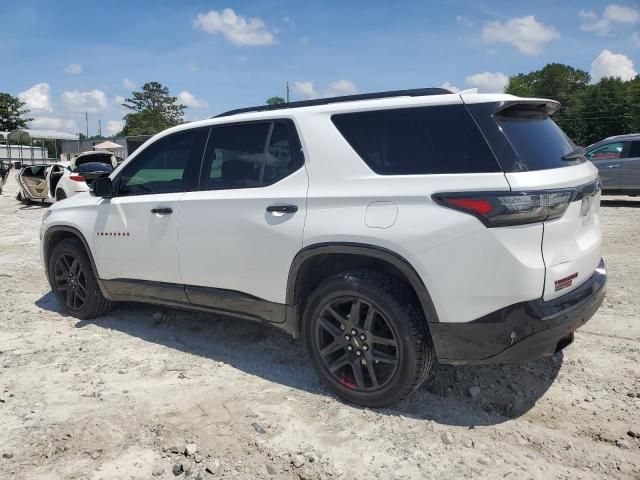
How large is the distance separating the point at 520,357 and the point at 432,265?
0.67 meters

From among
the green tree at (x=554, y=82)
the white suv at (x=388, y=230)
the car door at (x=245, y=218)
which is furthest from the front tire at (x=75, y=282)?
the green tree at (x=554, y=82)

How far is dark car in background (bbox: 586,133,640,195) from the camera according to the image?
12.8 m

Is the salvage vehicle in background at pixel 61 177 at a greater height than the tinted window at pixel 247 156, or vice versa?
the tinted window at pixel 247 156

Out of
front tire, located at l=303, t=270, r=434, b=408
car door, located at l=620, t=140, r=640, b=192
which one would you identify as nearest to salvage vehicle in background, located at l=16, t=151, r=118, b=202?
front tire, located at l=303, t=270, r=434, b=408

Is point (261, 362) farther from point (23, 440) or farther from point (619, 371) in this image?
point (619, 371)

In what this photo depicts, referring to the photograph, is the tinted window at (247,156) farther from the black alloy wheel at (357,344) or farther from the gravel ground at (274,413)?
the gravel ground at (274,413)

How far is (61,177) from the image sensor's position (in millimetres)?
14305

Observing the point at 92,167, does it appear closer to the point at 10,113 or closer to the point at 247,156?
the point at 247,156

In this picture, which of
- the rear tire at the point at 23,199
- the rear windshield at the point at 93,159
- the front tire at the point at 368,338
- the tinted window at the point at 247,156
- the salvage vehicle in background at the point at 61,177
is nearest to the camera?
the front tire at the point at 368,338

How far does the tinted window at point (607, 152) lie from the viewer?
518 inches

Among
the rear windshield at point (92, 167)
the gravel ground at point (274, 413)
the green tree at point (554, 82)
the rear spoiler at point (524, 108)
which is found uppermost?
the green tree at point (554, 82)

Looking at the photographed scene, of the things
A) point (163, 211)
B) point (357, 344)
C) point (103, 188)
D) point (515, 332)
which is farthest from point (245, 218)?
point (515, 332)

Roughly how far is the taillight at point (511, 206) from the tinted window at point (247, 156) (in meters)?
Result: 1.25

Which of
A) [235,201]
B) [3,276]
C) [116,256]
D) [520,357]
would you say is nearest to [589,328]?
[520,357]
